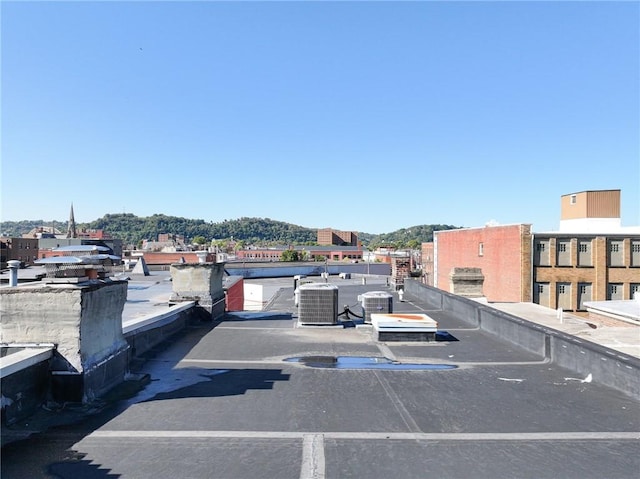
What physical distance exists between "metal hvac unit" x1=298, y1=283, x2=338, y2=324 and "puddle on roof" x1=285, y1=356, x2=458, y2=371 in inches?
134

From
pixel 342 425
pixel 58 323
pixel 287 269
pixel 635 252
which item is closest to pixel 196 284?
pixel 58 323

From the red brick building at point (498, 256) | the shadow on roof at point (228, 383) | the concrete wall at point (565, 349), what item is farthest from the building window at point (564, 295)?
the shadow on roof at point (228, 383)

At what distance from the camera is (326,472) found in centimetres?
394

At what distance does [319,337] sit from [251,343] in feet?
5.52

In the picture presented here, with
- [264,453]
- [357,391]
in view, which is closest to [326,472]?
[264,453]

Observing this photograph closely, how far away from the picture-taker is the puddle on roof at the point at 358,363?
7839mm

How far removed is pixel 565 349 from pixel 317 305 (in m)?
6.01

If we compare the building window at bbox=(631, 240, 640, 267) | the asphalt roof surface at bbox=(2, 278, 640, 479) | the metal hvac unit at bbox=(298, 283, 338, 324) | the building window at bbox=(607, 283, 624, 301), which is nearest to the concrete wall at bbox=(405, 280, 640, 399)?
the asphalt roof surface at bbox=(2, 278, 640, 479)

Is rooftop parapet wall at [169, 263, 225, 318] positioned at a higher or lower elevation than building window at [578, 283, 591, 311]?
higher

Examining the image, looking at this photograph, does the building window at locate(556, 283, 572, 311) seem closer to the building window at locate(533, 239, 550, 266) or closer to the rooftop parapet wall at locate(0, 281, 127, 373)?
the building window at locate(533, 239, 550, 266)

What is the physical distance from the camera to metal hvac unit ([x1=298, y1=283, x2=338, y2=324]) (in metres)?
12.0

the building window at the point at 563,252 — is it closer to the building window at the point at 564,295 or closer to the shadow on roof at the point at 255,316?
the building window at the point at 564,295

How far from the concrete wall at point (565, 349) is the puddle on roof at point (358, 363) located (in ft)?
6.39

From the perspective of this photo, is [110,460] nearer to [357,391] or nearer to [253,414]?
[253,414]
